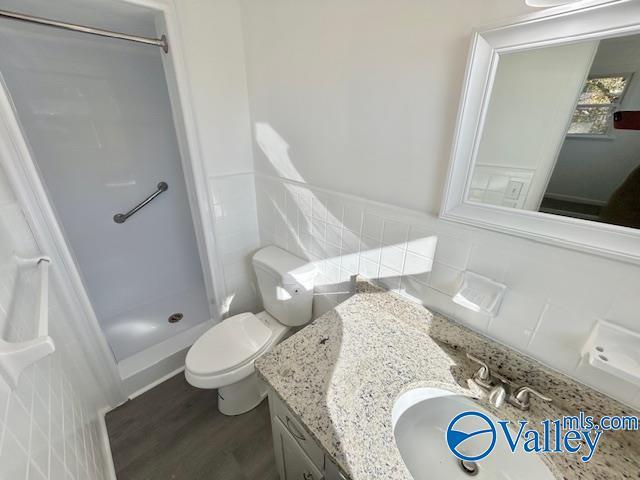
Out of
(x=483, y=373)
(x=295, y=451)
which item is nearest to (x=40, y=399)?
(x=295, y=451)

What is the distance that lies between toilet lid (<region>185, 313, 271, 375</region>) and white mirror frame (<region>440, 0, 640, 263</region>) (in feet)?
3.61

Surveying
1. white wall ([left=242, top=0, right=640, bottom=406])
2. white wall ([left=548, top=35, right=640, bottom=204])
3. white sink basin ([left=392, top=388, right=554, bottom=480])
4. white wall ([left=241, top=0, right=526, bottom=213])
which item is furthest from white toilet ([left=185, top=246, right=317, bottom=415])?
white wall ([left=548, top=35, right=640, bottom=204])

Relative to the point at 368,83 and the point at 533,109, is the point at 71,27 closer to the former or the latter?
the point at 368,83

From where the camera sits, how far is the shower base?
158cm

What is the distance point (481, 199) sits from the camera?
0.73m

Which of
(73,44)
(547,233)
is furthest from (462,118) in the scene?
(73,44)

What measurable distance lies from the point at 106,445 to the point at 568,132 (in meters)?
2.11

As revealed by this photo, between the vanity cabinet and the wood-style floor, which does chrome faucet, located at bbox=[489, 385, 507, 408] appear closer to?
the vanity cabinet

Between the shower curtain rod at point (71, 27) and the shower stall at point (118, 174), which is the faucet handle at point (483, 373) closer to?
the shower stall at point (118, 174)

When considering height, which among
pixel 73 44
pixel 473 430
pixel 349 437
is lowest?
pixel 473 430

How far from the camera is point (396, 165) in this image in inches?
34.8

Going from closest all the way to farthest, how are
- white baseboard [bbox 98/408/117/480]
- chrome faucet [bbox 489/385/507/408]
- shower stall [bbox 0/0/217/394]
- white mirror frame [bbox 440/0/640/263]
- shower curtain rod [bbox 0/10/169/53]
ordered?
white mirror frame [bbox 440/0/640/263] → chrome faucet [bbox 489/385/507/408] → shower curtain rod [bbox 0/10/169/53] → white baseboard [bbox 98/408/117/480] → shower stall [bbox 0/0/217/394]

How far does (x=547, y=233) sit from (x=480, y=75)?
401 mm

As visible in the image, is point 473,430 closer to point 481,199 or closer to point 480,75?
point 481,199
